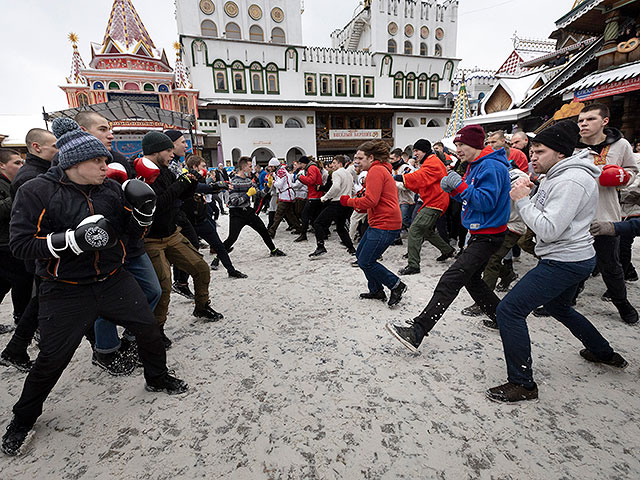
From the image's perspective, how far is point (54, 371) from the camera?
1989 millimetres

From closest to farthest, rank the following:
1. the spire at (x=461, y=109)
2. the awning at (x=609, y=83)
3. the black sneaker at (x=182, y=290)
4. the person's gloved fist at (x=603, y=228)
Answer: the person's gloved fist at (x=603, y=228), the black sneaker at (x=182, y=290), the awning at (x=609, y=83), the spire at (x=461, y=109)

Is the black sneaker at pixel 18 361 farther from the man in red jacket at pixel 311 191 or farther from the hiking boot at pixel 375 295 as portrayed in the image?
the man in red jacket at pixel 311 191

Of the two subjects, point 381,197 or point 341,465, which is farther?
point 381,197

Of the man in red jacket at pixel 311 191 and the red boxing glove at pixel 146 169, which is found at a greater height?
the red boxing glove at pixel 146 169

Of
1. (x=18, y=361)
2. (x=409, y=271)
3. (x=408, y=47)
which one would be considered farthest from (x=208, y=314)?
(x=408, y=47)

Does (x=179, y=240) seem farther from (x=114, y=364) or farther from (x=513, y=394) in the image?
(x=513, y=394)

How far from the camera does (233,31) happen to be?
2700 cm

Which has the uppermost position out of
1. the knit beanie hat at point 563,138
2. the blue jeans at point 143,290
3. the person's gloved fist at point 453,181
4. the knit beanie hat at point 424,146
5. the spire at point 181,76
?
the spire at point 181,76

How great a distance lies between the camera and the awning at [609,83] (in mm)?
8445

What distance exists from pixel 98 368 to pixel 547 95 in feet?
54.4

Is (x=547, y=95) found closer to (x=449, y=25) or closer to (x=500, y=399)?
(x=500, y=399)

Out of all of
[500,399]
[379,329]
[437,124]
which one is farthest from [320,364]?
[437,124]

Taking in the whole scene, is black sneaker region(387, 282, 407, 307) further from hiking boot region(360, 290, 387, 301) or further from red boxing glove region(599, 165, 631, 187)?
red boxing glove region(599, 165, 631, 187)

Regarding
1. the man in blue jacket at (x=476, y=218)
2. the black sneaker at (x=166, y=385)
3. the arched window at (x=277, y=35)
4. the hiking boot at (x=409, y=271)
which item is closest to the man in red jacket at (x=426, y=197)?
the hiking boot at (x=409, y=271)
